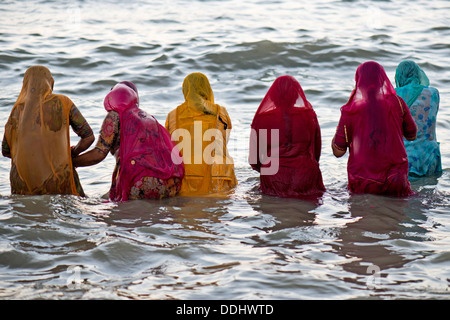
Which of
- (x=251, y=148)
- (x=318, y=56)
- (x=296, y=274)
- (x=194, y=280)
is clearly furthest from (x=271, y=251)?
(x=318, y=56)

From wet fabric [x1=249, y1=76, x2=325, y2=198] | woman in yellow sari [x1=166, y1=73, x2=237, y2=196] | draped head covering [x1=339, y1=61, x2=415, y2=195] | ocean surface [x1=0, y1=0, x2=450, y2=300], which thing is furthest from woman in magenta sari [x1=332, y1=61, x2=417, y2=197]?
woman in yellow sari [x1=166, y1=73, x2=237, y2=196]

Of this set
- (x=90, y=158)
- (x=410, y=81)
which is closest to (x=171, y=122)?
(x=90, y=158)

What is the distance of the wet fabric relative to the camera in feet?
17.5

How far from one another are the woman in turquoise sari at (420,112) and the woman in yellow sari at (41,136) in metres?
3.12

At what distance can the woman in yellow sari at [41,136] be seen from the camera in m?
5.16

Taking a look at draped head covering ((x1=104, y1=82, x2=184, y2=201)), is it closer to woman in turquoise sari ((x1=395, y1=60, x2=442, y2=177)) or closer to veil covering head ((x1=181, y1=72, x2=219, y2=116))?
veil covering head ((x1=181, y1=72, x2=219, y2=116))

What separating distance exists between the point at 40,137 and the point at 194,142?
134cm

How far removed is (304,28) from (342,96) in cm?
506

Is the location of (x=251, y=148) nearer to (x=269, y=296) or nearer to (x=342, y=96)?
(x=269, y=296)

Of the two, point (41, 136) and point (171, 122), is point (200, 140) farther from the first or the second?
point (41, 136)

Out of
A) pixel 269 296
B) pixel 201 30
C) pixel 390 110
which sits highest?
pixel 201 30

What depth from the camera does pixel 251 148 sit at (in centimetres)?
555

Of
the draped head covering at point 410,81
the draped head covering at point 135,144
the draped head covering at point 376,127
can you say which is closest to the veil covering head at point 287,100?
the draped head covering at point 376,127

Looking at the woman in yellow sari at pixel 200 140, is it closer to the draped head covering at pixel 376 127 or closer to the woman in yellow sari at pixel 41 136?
the woman in yellow sari at pixel 41 136
